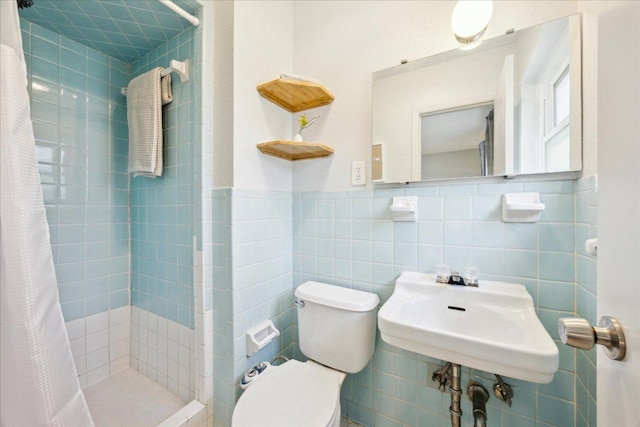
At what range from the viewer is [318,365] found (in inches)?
45.0

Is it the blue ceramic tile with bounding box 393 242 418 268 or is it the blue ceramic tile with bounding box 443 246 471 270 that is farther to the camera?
the blue ceramic tile with bounding box 393 242 418 268

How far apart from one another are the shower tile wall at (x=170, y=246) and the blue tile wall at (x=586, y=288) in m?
1.54

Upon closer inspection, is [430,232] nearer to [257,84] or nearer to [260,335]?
[260,335]

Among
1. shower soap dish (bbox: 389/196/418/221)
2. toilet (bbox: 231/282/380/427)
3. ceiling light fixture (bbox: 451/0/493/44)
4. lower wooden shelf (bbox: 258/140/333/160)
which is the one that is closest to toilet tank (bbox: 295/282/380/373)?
toilet (bbox: 231/282/380/427)

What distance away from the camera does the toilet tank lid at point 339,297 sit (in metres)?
1.08

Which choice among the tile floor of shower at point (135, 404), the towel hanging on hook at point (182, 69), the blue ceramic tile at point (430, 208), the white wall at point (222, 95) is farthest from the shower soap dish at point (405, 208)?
the towel hanging on hook at point (182, 69)

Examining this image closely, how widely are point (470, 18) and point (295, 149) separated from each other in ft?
3.03

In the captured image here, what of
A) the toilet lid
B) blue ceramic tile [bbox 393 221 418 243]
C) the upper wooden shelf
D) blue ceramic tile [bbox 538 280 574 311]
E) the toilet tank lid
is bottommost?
the toilet lid

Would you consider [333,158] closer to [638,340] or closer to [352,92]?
[352,92]

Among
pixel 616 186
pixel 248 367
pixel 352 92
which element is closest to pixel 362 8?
pixel 352 92

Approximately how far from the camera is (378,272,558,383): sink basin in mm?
645

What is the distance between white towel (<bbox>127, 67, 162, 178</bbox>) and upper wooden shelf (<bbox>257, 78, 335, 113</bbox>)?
0.60 meters

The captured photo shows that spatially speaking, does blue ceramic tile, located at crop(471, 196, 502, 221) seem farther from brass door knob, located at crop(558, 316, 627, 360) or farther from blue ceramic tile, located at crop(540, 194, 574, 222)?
brass door knob, located at crop(558, 316, 627, 360)

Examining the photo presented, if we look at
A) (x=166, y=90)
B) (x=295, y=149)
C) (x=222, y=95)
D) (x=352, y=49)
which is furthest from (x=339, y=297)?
(x=166, y=90)
